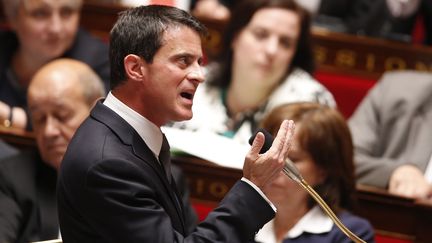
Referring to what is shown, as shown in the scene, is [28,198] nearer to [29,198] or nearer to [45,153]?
[29,198]

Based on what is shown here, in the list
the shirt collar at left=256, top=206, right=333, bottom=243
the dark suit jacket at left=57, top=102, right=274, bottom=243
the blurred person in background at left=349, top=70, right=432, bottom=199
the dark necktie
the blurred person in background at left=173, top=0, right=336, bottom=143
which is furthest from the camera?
the blurred person in background at left=173, top=0, right=336, bottom=143

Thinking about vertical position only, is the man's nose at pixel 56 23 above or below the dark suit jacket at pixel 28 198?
above

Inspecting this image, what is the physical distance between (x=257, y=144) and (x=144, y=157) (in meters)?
0.13

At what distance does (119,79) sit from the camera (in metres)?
1.05

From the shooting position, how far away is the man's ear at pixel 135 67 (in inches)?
40.3

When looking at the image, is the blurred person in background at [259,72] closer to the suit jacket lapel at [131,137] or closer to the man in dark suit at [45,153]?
the man in dark suit at [45,153]

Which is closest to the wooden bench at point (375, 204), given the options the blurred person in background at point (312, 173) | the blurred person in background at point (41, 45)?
the blurred person in background at point (312, 173)

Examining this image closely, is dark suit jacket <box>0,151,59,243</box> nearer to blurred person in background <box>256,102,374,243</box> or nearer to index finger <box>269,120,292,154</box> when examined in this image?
blurred person in background <box>256,102,374,243</box>

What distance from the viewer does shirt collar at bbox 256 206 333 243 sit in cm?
154

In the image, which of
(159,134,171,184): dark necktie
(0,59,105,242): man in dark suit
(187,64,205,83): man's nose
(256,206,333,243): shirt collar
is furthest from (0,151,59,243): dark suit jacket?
(187,64,205,83): man's nose

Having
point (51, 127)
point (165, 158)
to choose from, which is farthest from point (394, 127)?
point (165, 158)

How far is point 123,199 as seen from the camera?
3.27 feet

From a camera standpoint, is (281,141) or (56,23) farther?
(56,23)

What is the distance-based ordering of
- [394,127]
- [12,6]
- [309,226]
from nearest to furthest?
1. [309,226]
2. [394,127]
3. [12,6]
